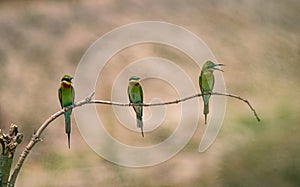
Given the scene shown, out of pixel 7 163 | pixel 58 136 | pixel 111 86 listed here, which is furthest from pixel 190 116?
pixel 7 163

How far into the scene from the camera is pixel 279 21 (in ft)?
26.0

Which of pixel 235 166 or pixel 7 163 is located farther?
pixel 235 166

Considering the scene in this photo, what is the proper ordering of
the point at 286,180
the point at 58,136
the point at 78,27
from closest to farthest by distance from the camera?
the point at 286,180
the point at 58,136
the point at 78,27

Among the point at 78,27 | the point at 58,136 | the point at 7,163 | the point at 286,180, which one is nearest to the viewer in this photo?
the point at 7,163

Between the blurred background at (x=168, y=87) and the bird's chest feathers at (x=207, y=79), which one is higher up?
the blurred background at (x=168, y=87)

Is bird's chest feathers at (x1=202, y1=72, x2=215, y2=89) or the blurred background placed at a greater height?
the blurred background

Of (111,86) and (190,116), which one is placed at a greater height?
(111,86)

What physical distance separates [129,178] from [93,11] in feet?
7.87

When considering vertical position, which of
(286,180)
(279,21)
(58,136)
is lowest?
(286,180)

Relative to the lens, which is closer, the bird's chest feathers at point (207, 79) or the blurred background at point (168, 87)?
the bird's chest feathers at point (207, 79)

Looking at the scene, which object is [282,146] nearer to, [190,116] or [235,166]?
[235,166]

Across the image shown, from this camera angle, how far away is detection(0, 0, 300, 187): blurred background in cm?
620

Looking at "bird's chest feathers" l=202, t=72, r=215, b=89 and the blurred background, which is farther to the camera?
the blurred background

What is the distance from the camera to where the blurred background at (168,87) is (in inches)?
244
